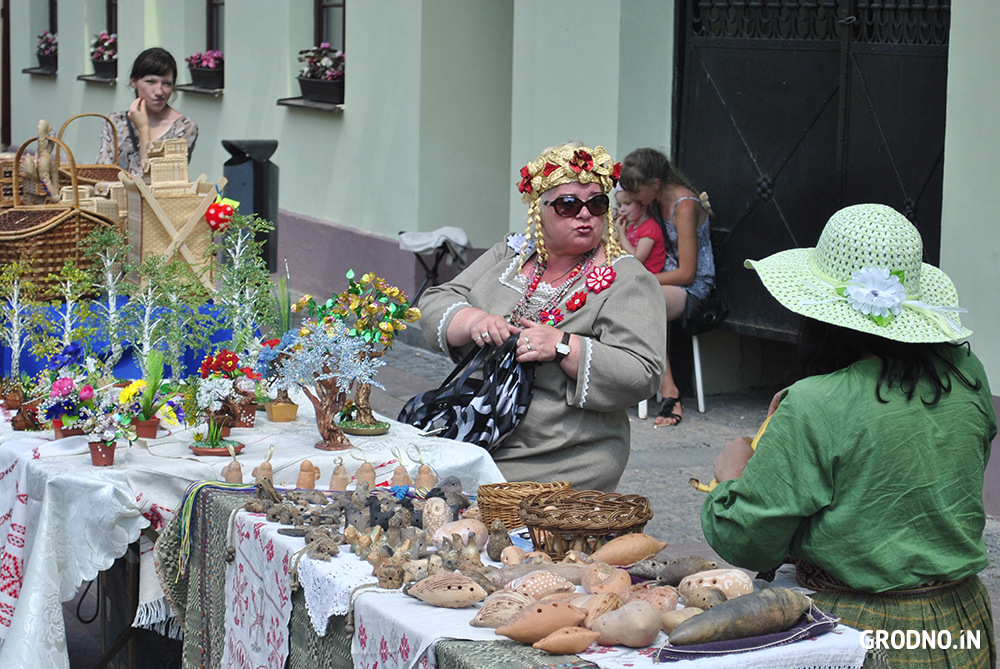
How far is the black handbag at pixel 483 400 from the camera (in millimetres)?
3656

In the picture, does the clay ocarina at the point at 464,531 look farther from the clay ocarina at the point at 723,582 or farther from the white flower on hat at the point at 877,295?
the white flower on hat at the point at 877,295

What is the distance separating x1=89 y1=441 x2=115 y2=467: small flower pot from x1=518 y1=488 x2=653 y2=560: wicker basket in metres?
1.29

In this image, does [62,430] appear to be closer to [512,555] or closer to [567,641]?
[512,555]

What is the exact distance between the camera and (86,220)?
4.73 meters

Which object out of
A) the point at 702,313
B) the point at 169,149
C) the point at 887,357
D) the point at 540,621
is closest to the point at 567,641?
the point at 540,621

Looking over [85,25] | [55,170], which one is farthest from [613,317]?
[85,25]

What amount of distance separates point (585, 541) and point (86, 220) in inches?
109

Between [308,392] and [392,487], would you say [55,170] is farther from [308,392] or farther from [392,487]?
[392,487]

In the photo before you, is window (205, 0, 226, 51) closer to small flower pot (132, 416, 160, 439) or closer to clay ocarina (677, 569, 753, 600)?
small flower pot (132, 416, 160, 439)

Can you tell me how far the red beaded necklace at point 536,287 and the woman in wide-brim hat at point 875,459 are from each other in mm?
1271

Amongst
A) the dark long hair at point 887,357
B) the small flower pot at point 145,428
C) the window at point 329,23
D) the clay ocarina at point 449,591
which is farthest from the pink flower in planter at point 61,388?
the window at point 329,23

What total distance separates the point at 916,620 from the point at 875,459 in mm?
337

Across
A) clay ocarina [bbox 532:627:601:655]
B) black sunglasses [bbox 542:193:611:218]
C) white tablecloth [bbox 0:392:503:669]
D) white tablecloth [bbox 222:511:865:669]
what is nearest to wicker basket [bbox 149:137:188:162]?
white tablecloth [bbox 0:392:503:669]

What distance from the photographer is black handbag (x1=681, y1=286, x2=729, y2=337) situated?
7.14 metres
